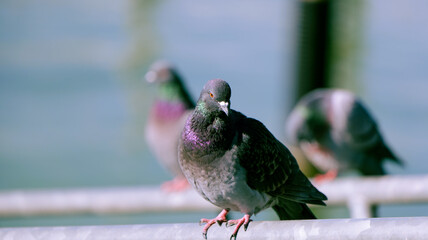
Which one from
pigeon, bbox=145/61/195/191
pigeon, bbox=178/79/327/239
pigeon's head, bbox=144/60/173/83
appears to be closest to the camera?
pigeon, bbox=178/79/327/239

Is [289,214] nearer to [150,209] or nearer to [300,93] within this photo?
[150,209]

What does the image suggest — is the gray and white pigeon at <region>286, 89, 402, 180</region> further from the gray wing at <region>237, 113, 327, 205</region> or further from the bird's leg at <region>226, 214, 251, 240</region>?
the bird's leg at <region>226, 214, 251, 240</region>

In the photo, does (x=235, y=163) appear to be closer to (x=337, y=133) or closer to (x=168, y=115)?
(x=168, y=115)

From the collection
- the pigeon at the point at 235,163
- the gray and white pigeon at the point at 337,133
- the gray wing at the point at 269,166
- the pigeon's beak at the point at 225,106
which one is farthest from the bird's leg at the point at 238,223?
the gray and white pigeon at the point at 337,133

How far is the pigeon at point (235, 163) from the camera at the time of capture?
7.49 ft

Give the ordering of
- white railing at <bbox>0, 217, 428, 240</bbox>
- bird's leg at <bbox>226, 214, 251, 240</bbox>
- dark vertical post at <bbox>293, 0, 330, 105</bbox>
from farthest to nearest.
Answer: dark vertical post at <bbox>293, 0, 330, 105</bbox> < bird's leg at <bbox>226, 214, 251, 240</bbox> < white railing at <bbox>0, 217, 428, 240</bbox>

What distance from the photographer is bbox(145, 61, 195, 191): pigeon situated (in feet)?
17.5

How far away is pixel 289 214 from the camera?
2639 mm

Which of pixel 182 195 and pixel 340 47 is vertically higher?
pixel 340 47

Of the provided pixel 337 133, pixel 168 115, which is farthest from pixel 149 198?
pixel 337 133

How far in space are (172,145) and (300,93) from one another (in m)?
1.24

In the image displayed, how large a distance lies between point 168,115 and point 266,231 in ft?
11.6

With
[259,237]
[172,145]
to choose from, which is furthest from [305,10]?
[259,237]

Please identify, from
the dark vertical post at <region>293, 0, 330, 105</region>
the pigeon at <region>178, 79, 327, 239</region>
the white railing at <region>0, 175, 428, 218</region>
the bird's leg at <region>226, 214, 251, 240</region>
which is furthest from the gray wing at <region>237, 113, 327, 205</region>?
the dark vertical post at <region>293, 0, 330, 105</region>
